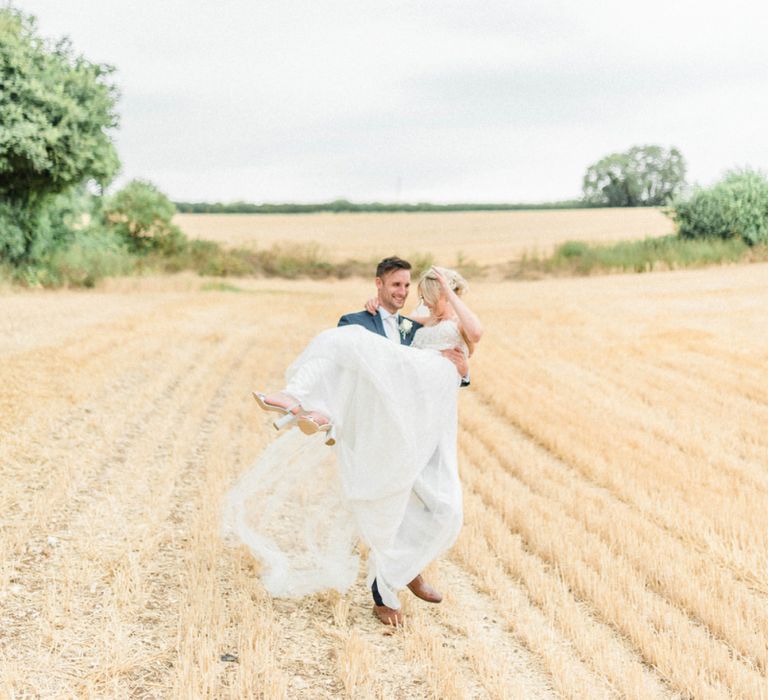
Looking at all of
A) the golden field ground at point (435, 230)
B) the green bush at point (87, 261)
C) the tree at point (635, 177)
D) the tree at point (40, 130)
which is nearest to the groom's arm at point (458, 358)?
the tree at point (40, 130)

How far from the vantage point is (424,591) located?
5.54 meters

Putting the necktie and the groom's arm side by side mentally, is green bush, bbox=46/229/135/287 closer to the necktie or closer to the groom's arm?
the necktie

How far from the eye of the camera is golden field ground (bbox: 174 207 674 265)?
165 ft

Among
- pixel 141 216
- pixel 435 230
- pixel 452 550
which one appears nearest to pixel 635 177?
pixel 435 230

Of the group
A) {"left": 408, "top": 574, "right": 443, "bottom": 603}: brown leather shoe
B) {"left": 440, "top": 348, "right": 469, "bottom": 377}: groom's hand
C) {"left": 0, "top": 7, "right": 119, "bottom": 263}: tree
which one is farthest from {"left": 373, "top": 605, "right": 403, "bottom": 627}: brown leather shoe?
{"left": 0, "top": 7, "right": 119, "bottom": 263}: tree

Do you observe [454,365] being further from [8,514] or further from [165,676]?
[8,514]

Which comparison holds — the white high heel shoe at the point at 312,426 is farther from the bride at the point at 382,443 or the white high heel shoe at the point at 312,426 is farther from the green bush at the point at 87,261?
the green bush at the point at 87,261

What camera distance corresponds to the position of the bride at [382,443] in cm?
505

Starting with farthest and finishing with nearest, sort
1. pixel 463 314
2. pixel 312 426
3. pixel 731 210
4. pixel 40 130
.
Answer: pixel 731 210, pixel 40 130, pixel 463 314, pixel 312 426

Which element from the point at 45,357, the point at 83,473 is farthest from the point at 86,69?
the point at 83,473

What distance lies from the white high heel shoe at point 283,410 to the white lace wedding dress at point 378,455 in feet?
0.37

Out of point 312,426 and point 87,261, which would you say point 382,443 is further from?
point 87,261

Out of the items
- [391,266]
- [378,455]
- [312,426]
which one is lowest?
[378,455]

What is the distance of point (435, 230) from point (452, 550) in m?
57.8
